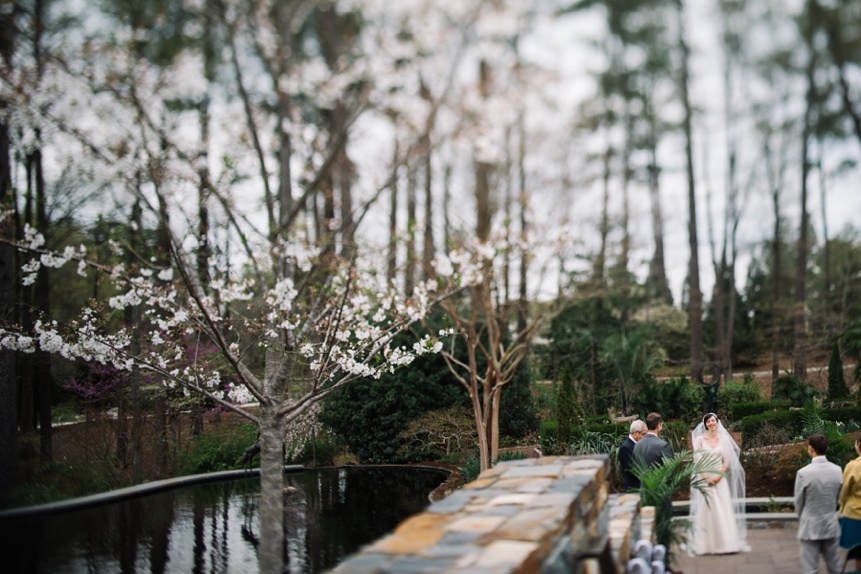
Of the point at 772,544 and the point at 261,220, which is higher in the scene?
the point at 261,220

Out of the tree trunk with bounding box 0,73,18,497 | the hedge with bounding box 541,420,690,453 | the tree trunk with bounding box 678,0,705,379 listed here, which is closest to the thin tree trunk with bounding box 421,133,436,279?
the hedge with bounding box 541,420,690,453

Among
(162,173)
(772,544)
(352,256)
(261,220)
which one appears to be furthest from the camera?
(261,220)

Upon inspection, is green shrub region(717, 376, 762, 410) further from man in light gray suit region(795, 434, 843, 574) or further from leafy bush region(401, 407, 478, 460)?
man in light gray suit region(795, 434, 843, 574)

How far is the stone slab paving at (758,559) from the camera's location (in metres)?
6.48

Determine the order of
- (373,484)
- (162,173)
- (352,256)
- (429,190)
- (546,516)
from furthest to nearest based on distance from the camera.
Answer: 1. (429,190)
2. (373,484)
3. (352,256)
4. (162,173)
5. (546,516)

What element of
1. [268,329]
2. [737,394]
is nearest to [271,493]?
[268,329]

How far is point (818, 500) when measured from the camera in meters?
6.09

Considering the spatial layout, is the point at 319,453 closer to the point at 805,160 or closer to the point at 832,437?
the point at 832,437

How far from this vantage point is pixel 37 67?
6.08m

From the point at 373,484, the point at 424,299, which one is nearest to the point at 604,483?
the point at 424,299

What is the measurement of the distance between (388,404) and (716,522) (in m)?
7.99

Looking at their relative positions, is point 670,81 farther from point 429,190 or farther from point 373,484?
point 373,484

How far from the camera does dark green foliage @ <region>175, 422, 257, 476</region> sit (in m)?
14.0

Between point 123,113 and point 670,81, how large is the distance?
19280mm
